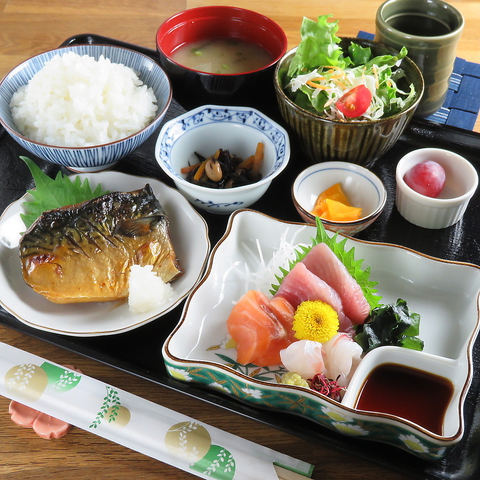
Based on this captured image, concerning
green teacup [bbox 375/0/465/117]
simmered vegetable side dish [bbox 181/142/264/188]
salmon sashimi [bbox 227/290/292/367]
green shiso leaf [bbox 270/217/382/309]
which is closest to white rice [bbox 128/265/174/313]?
salmon sashimi [bbox 227/290/292/367]

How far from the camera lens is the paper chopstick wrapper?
4.33 feet

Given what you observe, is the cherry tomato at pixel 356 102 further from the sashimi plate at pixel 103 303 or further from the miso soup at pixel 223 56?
the sashimi plate at pixel 103 303

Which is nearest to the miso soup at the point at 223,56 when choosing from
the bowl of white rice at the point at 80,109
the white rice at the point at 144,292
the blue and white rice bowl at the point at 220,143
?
the bowl of white rice at the point at 80,109

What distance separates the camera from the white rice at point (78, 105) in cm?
191

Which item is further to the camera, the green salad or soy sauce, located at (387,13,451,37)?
soy sauce, located at (387,13,451,37)

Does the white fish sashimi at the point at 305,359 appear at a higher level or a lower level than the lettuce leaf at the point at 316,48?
lower

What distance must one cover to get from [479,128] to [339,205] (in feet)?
2.82

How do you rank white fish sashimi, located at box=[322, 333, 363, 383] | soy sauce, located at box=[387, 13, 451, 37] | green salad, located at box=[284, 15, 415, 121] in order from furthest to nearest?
soy sauce, located at box=[387, 13, 451, 37]
green salad, located at box=[284, 15, 415, 121]
white fish sashimi, located at box=[322, 333, 363, 383]

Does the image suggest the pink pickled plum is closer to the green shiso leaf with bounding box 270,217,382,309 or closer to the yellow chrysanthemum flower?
the green shiso leaf with bounding box 270,217,382,309

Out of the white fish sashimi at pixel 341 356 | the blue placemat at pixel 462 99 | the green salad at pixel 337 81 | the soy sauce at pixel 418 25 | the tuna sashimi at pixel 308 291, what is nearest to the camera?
the white fish sashimi at pixel 341 356

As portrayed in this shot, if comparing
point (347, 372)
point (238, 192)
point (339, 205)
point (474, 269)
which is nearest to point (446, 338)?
point (474, 269)

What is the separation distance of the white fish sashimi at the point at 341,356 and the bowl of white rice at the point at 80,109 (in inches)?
38.7

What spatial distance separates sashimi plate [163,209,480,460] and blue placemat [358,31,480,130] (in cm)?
86

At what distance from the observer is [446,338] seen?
1537 mm
